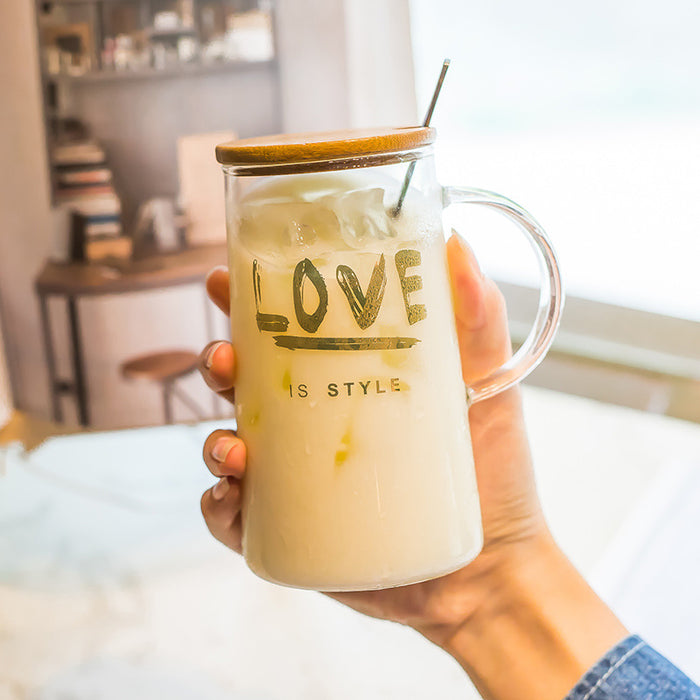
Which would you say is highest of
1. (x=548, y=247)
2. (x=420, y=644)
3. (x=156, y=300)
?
(x=548, y=247)

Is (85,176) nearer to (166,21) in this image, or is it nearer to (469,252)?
(166,21)

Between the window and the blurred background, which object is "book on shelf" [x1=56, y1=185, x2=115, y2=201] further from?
the window

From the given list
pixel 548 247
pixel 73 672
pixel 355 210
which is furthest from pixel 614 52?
pixel 73 672

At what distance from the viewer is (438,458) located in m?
0.64

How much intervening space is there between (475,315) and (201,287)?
722mm

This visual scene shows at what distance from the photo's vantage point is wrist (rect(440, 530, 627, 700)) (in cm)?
75

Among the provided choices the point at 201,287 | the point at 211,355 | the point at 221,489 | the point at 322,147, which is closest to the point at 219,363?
the point at 211,355

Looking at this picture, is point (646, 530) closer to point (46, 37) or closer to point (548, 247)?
point (548, 247)

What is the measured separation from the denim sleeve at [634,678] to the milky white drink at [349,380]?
0.56 feet

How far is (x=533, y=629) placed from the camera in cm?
80

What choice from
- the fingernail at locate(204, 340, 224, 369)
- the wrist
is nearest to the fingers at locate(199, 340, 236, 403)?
the fingernail at locate(204, 340, 224, 369)

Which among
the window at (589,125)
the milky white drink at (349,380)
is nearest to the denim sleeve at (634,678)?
the milky white drink at (349,380)

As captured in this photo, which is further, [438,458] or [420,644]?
[420,644]

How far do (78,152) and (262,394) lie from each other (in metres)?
0.83
